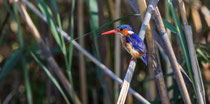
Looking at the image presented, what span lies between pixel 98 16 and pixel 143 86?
85cm

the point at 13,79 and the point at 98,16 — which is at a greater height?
the point at 98,16

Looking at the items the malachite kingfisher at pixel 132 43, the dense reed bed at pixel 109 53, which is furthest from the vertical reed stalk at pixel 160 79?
the malachite kingfisher at pixel 132 43

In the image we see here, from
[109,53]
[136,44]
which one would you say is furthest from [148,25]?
[109,53]

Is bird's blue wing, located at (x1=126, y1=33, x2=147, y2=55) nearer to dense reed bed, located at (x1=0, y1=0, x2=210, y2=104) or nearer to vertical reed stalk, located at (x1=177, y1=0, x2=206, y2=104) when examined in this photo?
dense reed bed, located at (x1=0, y1=0, x2=210, y2=104)

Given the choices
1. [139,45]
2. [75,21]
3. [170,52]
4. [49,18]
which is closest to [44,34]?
[75,21]

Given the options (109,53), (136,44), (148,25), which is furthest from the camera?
(109,53)

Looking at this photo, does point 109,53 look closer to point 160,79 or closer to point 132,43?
point 132,43

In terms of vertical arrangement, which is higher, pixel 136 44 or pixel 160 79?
pixel 136 44

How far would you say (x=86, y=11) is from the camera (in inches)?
93.4

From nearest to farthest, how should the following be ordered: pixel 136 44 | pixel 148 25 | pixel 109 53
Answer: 1. pixel 148 25
2. pixel 136 44
3. pixel 109 53

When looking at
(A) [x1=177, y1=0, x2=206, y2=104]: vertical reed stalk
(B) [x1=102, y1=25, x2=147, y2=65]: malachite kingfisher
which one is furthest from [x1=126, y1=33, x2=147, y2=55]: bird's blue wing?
(A) [x1=177, y1=0, x2=206, y2=104]: vertical reed stalk

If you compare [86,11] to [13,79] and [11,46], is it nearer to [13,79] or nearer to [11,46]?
[11,46]

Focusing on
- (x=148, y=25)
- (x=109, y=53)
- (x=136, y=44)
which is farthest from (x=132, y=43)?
(x=109, y=53)

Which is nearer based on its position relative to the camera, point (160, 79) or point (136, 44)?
point (160, 79)
